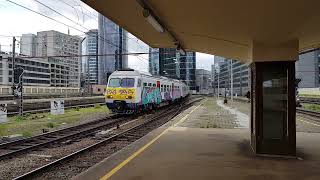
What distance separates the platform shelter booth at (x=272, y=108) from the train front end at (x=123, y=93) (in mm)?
15873

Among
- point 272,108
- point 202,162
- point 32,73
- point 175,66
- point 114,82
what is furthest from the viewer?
point 175,66

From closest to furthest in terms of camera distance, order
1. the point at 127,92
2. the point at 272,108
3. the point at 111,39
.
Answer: the point at 272,108 → the point at 127,92 → the point at 111,39

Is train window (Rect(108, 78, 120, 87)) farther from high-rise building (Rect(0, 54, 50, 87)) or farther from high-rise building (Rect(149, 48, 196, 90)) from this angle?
high-rise building (Rect(0, 54, 50, 87))

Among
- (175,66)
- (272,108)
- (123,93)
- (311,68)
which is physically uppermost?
(311,68)

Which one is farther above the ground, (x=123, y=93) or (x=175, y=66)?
(x=175, y=66)

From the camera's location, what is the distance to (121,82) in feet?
85.6

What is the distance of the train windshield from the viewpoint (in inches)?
1014

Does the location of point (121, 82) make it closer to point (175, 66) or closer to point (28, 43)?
point (28, 43)

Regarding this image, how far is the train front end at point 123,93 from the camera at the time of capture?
83.4 feet

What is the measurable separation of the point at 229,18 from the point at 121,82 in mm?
18093

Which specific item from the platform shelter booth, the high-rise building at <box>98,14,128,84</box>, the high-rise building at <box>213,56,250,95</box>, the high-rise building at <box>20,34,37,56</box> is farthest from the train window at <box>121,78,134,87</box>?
the high-rise building at <box>213,56,250,95</box>

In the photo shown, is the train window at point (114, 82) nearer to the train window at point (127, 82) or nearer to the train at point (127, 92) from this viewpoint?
the train at point (127, 92)

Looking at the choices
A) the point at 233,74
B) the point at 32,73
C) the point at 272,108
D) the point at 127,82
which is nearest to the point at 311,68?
the point at 233,74

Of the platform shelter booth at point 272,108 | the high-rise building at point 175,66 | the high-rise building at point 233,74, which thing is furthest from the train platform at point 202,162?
the high-rise building at point 233,74
